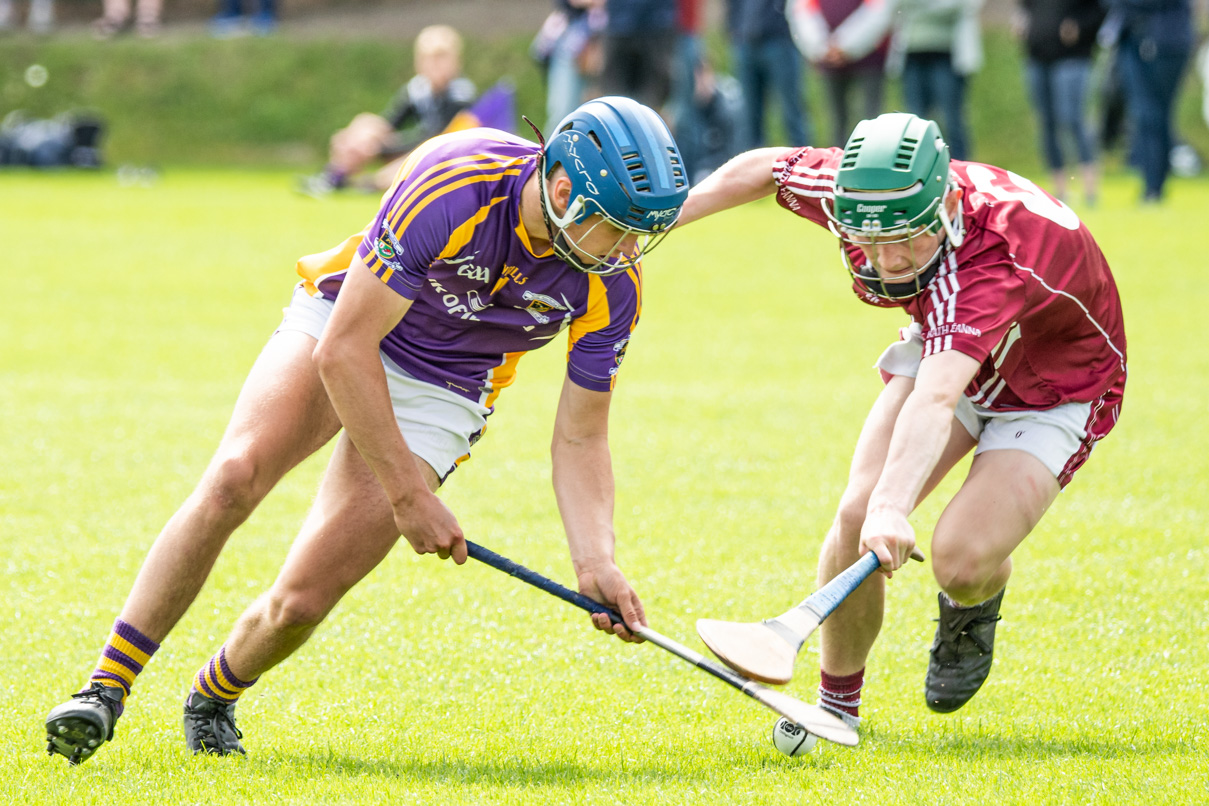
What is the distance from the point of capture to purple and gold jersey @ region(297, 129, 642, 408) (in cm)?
355

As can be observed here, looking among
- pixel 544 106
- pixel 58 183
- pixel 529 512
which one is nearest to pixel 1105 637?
pixel 529 512

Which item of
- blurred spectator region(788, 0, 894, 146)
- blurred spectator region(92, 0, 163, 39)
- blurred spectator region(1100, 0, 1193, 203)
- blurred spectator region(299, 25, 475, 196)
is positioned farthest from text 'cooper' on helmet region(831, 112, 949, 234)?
blurred spectator region(92, 0, 163, 39)

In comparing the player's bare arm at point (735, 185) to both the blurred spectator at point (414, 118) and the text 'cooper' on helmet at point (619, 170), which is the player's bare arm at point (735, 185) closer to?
the text 'cooper' on helmet at point (619, 170)

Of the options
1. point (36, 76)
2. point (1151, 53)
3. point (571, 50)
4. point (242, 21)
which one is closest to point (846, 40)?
point (1151, 53)

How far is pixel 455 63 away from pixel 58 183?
5419 mm

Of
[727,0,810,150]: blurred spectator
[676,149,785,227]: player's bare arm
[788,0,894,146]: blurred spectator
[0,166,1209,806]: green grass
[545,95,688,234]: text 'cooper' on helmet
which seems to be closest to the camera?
[545,95,688,234]: text 'cooper' on helmet

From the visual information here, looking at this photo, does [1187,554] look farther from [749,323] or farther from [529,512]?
[749,323]

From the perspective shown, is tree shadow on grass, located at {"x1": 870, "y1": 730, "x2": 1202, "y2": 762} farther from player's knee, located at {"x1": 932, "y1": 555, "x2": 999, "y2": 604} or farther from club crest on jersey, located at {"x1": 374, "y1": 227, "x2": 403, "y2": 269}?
club crest on jersey, located at {"x1": 374, "y1": 227, "x2": 403, "y2": 269}

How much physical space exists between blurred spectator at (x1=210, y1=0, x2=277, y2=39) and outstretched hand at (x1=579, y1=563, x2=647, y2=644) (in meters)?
20.2

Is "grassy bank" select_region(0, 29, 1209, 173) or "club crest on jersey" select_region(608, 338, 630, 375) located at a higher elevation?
"club crest on jersey" select_region(608, 338, 630, 375)

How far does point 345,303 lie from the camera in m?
3.55

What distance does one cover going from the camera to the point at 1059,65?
1259 cm

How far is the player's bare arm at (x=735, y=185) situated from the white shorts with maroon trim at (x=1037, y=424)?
1.92 ft

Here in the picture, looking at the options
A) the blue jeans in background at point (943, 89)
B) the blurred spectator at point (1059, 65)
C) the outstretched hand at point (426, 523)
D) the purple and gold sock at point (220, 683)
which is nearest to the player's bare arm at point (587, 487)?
the outstretched hand at point (426, 523)
